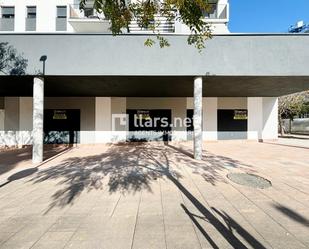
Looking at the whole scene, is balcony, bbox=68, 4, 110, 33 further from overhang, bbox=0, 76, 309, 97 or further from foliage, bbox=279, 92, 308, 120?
foliage, bbox=279, 92, 308, 120

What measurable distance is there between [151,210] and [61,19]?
61.4ft

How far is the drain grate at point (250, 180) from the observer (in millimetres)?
5215

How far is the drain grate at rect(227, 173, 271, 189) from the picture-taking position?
521 centimetres

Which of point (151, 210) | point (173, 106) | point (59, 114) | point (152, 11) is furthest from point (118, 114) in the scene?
point (151, 210)

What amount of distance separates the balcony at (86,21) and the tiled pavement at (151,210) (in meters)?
12.6

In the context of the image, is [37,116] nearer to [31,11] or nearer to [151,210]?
[151,210]

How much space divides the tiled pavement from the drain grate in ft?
0.68

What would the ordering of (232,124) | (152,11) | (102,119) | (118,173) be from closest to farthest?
(152,11), (118,173), (102,119), (232,124)

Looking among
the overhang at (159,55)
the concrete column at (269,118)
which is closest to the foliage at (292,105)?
the concrete column at (269,118)

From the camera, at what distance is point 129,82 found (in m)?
9.01

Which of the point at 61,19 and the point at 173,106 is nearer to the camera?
the point at 173,106

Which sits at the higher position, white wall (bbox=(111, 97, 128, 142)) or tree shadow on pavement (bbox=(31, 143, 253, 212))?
Answer: white wall (bbox=(111, 97, 128, 142))

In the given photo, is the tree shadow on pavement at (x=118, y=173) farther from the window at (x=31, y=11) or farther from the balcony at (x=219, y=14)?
the window at (x=31, y=11)

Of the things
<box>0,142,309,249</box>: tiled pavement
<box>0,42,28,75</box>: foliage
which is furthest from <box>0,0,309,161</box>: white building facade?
<box>0,142,309,249</box>: tiled pavement
